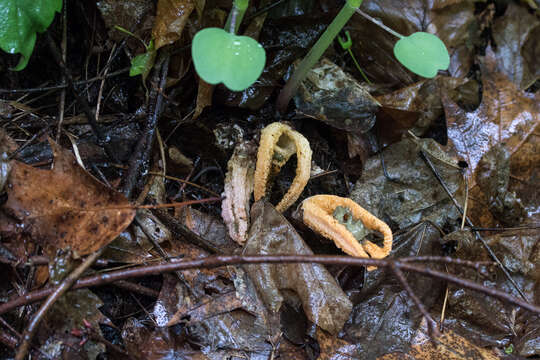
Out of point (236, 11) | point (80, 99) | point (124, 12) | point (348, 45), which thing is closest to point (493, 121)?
point (348, 45)

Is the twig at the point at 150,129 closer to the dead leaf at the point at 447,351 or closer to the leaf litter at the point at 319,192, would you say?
the leaf litter at the point at 319,192

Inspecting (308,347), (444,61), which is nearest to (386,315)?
(308,347)

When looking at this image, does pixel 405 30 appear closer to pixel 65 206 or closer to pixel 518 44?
pixel 518 44

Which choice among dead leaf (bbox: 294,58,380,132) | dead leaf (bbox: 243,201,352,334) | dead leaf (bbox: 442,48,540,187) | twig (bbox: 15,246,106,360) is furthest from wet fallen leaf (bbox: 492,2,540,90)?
twig (bbox: 15,246,106,360)

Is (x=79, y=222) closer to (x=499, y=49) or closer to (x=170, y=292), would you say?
(x=170, y=292)

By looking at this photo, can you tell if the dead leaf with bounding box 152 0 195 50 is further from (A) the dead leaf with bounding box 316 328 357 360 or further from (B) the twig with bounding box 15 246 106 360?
(A) the dead leaf with bounding box 316 328 357 360

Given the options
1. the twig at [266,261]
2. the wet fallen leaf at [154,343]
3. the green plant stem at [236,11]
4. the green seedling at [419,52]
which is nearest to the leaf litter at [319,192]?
the wet fallen leaf at [154,343]
